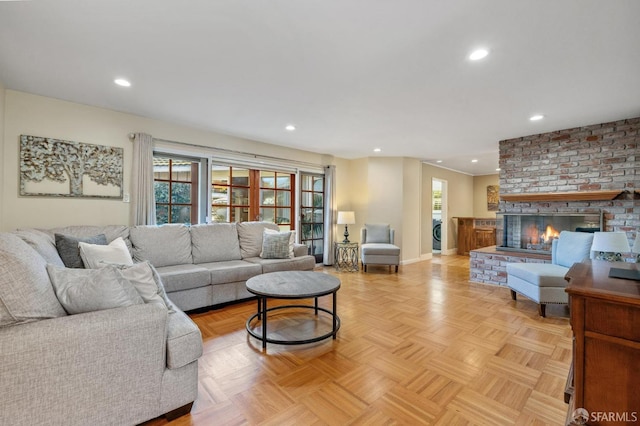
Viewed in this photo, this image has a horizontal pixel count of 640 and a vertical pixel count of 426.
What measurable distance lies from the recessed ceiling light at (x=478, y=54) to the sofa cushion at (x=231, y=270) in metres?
2.92

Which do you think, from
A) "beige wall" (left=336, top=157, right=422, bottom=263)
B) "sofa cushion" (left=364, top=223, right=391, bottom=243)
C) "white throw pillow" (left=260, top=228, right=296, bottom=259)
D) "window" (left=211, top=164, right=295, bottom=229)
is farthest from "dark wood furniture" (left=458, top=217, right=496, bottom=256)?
"white throw pillow" (left=260, top=228, right=296, bottom=259)

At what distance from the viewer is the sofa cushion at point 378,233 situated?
18.0ft

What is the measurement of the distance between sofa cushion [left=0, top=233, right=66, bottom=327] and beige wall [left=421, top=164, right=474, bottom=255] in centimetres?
631

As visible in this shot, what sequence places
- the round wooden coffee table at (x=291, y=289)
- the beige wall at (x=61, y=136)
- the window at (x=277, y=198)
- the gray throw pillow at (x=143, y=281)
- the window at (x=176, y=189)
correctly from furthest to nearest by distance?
1. the window at (x=277, y=198)
2. the window at (x=176, y=189)
3. the beige wall at (x=61, y=136)
4. the round wooden coffee table at (x=291, y=289)
5. the gray throw pillow at (x=143, y=281)

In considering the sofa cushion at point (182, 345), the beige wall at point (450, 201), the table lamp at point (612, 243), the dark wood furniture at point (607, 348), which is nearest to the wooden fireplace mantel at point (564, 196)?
the table lamp at point (612, 243)

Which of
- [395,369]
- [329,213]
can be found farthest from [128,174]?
[395,369]

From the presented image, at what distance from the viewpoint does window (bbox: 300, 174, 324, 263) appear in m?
5.44

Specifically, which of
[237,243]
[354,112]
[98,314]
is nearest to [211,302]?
[237,243]

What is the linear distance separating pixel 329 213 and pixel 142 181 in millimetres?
3236

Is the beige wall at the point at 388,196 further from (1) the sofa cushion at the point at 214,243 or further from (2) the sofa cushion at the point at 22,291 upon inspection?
(2) the sofa cushion at the point at 22,291

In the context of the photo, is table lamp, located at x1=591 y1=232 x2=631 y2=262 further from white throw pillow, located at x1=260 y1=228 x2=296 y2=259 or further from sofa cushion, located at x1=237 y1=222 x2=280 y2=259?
sofa cushion, located at x1=237 y1=222 x2=280 y2=259

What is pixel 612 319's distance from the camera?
1.15 meters

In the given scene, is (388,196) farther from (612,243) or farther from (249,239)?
(612,243)

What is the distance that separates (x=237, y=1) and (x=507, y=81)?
2.23m
